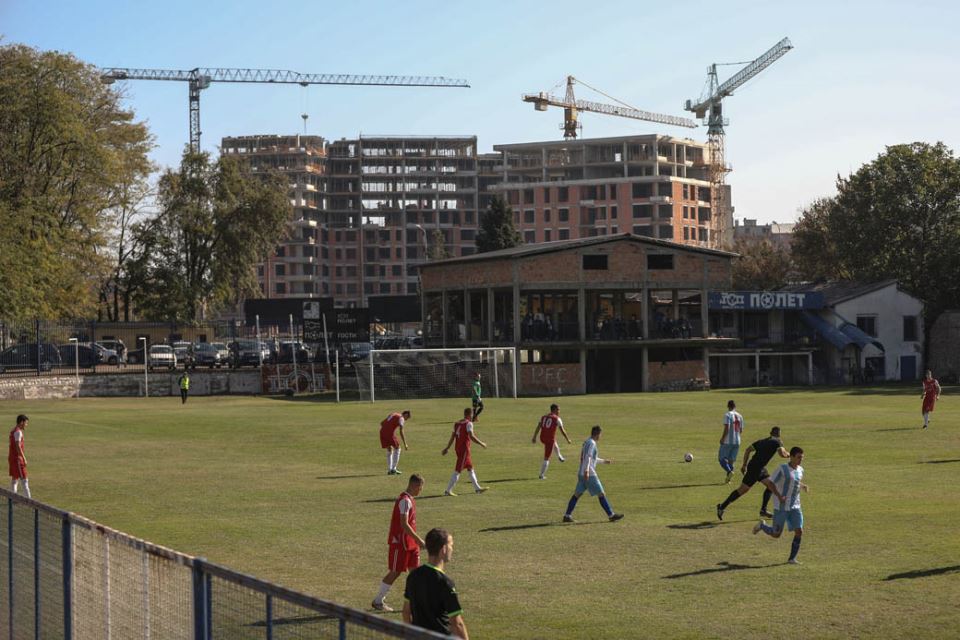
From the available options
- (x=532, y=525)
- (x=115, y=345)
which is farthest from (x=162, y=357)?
(x=532, y=525)

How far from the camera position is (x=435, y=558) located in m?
11.3

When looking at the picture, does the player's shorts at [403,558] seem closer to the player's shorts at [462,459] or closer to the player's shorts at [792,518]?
the player's shorts at [792,518]

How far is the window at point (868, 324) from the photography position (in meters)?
87.1

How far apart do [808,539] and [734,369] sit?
64.6 m

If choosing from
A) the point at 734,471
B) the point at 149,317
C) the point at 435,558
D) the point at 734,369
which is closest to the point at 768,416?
the point at 734,471

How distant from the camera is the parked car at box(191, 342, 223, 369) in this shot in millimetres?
76375

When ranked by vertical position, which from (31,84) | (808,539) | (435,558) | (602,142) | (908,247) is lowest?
(808,539)

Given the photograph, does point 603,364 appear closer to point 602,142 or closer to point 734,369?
point 734,369

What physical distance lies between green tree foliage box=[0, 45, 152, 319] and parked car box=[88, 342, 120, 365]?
320cm

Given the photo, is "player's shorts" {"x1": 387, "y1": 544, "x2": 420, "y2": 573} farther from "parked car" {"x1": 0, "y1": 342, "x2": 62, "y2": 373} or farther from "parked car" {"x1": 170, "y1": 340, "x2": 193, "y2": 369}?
"parked car" {"x1": 170, "y1": 340, "x2": 193, "y2": 369}

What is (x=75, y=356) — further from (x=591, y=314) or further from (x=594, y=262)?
(x=591, y=314)

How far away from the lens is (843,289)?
89.6 meters

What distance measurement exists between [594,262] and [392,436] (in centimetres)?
4607

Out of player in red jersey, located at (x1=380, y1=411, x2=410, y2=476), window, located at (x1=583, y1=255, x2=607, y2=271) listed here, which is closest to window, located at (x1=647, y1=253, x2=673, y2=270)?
window, located at (x1=583, y1=255, x2=607, y2=271)
